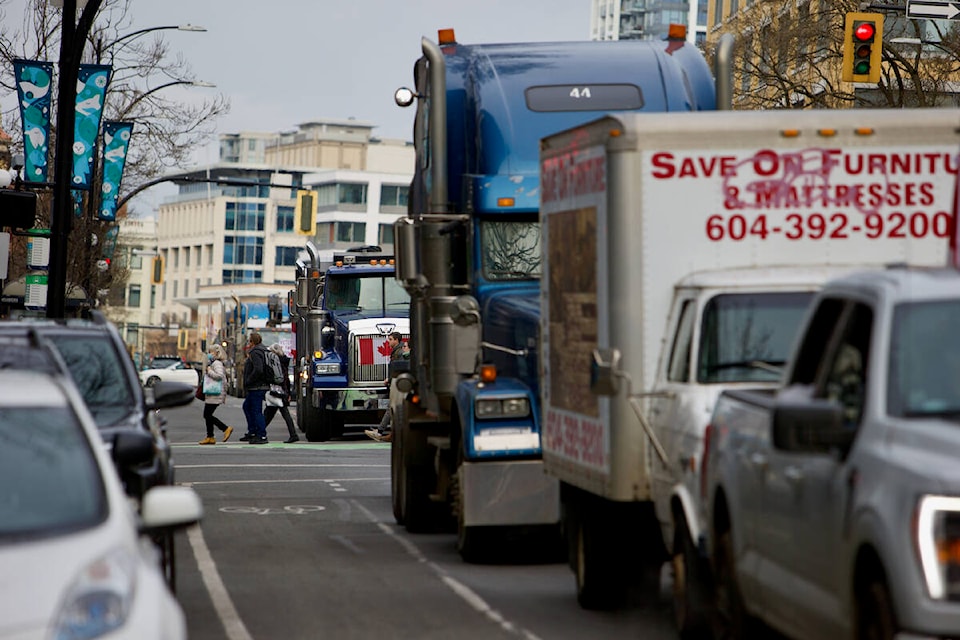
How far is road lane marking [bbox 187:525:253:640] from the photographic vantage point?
1133cm

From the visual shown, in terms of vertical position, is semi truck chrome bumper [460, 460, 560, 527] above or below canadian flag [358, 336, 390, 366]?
below

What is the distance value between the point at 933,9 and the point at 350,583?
768 inches

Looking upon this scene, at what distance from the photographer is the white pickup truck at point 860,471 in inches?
260

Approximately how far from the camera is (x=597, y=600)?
12156 mm

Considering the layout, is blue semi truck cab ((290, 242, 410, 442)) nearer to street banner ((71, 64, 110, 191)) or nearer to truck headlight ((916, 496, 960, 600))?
street banner ((71, 64, 110, 191))

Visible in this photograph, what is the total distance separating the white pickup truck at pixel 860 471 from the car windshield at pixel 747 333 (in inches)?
51.6

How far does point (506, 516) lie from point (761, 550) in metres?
5.76

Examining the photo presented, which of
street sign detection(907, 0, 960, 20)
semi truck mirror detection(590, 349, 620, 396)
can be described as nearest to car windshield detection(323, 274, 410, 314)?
street sign detection(907, 0, 960, 20)

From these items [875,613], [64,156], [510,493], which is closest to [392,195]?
[64,156]

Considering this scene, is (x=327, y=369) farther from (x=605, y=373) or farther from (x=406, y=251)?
(x=605, y=373)

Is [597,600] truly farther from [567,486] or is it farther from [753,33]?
[753,33]

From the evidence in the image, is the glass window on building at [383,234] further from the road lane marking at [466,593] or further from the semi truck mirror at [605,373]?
the semi truck mirror at [605,373]

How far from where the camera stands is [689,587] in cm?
1019

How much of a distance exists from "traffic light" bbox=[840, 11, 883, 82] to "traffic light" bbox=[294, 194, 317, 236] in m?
24.6
